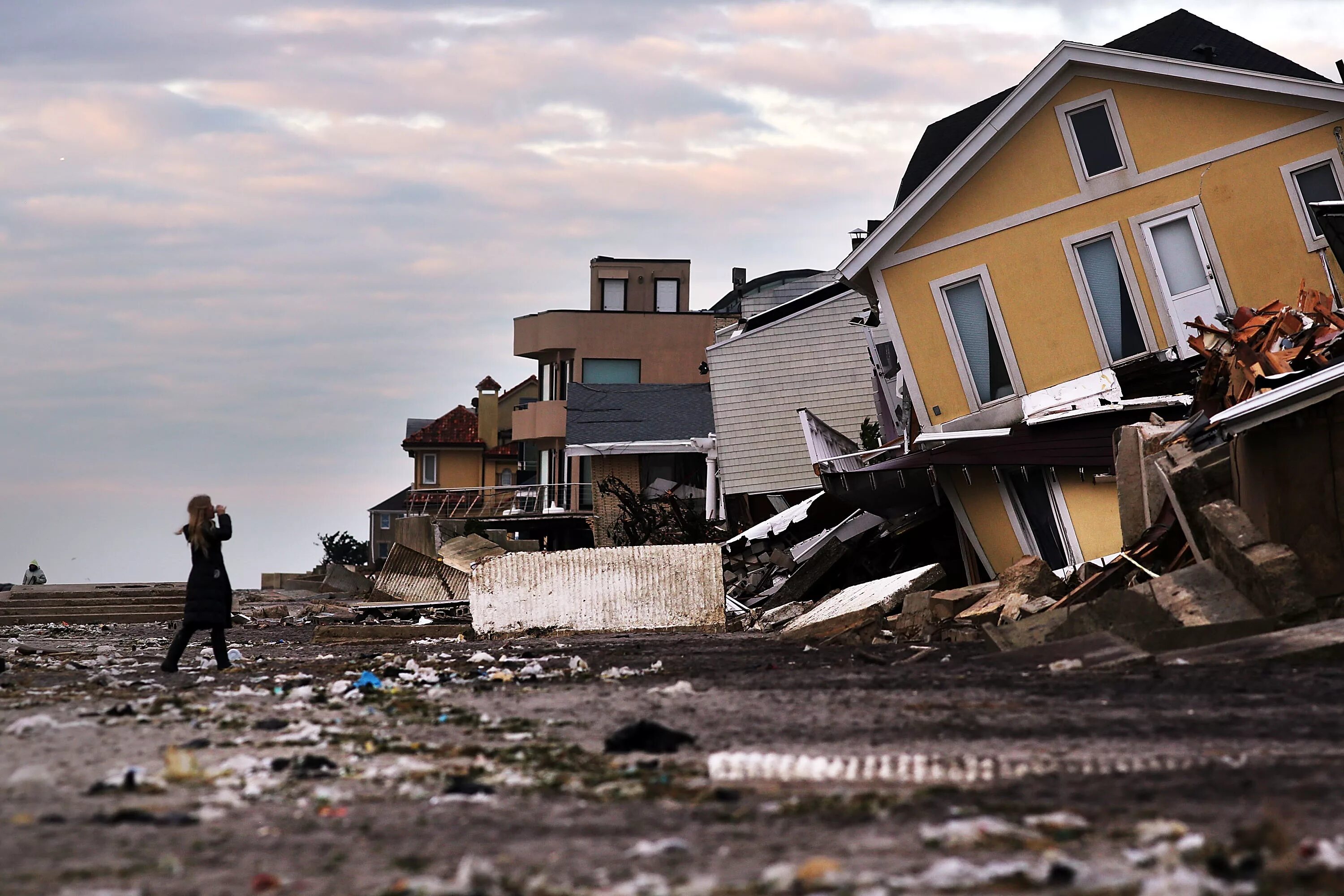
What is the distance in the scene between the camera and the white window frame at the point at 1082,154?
17.3 m

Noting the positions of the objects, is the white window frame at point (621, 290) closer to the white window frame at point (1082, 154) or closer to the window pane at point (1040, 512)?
the white window frame at point (1082, 154)

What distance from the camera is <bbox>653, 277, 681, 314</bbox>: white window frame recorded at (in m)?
50.7

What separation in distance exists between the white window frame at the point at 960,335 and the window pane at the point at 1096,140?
1798 mm

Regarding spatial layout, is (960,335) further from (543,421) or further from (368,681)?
(543,421)

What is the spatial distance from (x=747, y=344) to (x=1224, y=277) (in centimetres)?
1521

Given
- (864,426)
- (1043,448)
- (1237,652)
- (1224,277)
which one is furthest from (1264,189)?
(864,426)

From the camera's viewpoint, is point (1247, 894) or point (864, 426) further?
point (864, 426)

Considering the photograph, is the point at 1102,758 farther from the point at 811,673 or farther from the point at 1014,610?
the point at 1014,610

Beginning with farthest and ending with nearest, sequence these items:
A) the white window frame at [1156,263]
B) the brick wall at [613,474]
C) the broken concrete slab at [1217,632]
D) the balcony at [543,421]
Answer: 1. the balcony at [543,421]
2. the brick wall at [613,474]
3. the white window frame at [1156,263]
4. the broken concrete slab at [1217,632]

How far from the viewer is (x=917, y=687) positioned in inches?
372

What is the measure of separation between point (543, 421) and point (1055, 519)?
30.6 meters

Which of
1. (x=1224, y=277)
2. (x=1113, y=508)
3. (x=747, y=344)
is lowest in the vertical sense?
(x=1113, y=508)

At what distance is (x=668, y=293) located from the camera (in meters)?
50.9

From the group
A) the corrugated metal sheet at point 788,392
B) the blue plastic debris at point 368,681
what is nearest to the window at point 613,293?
the corrugated metal sheet at point 788,392
